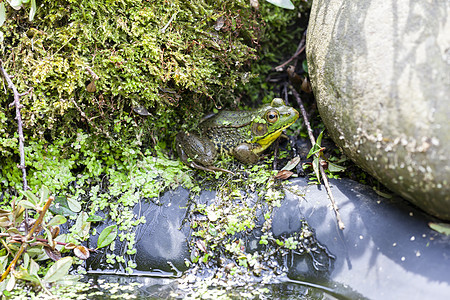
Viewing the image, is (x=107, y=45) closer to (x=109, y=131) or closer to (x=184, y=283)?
Result: (x=109, y=131)

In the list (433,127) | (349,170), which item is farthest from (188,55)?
(433,127)

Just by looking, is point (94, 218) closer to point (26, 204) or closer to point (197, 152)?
point (26, 204)

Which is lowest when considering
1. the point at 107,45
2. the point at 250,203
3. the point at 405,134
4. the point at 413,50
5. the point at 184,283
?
the point at 184,283

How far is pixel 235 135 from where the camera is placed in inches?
119

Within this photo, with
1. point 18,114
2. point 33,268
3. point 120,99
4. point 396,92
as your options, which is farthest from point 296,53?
point 33,268

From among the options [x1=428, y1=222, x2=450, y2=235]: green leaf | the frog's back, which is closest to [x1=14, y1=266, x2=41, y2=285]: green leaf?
the frog's back

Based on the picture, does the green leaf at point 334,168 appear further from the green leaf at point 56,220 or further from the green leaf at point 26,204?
the green leaf at point 26,204

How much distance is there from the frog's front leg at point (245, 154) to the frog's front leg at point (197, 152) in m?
0.18

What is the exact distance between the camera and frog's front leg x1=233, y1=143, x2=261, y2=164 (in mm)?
2943

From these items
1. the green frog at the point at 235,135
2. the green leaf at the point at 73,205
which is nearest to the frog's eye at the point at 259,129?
the green frog at the point at 235,135

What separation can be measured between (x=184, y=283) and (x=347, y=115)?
1.47 meters

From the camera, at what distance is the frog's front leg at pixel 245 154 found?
9.66 ft

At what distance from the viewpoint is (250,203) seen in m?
2.65

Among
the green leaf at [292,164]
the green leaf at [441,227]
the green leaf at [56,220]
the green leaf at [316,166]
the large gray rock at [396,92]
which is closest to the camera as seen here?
the large gray rock at [396,92]
